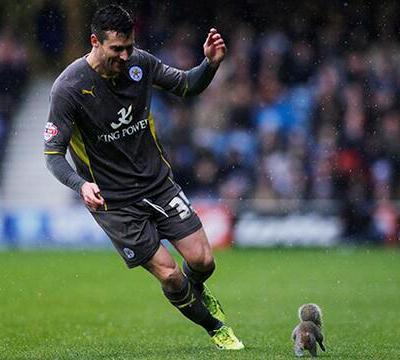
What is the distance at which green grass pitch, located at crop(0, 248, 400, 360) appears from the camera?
876 cm

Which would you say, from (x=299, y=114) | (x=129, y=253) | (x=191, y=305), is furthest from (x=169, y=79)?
(x=299, y=114)

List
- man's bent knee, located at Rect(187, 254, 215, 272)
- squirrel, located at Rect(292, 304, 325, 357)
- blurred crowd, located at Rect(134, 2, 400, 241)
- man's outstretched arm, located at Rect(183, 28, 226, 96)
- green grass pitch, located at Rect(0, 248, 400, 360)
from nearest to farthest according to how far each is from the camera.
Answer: squirrel, located at Rect(292, 304, 325, 357)
man's outstretched arm, located at Rect(183, 28, 226, 96)
man's bent knee, located at Rect(187, 254, 215, 272)
green grass pitch, located at Rect(0, 248, 400, 360)
blurred crowd, located at Rect(134, 2, 400, 241)

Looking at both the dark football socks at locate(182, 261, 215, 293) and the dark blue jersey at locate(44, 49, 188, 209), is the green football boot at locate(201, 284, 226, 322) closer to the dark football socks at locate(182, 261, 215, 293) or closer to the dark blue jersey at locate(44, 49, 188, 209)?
the dark football socks at locate(182, 261, 215, 293)

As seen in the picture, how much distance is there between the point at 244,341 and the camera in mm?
9242

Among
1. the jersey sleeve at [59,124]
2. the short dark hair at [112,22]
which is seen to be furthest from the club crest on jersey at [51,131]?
the short dark hair at [112,22]

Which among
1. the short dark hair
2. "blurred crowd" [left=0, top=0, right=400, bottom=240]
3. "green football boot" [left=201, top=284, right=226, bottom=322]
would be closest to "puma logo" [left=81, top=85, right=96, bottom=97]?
the short dark hair

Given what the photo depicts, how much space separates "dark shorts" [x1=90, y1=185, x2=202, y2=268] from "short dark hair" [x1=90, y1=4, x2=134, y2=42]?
1291 millimetres

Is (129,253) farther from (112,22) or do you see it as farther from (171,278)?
(112,22)

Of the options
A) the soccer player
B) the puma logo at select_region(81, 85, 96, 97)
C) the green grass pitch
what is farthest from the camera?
the green grass pitch

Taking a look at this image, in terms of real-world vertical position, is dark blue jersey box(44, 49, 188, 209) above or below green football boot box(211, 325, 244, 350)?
above

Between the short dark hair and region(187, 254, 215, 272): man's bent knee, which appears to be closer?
the short dark hair

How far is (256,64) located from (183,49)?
149 cm

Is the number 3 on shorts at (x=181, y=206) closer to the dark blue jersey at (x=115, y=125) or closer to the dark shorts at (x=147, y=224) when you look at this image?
the dark shorts at (x=147, y=224)

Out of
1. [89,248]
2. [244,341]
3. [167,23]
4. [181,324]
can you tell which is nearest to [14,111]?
[167,23]
